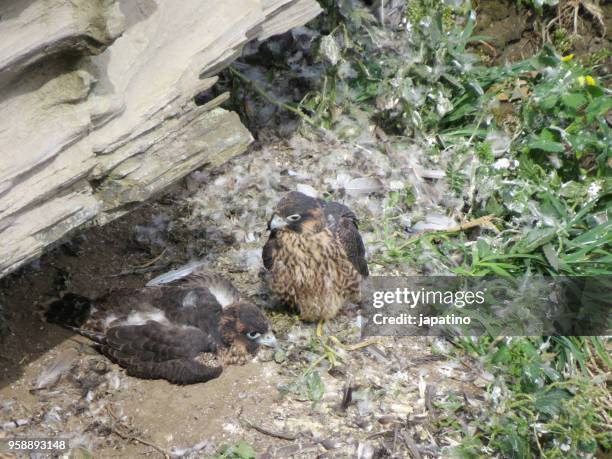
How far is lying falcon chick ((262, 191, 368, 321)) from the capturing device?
3895mm

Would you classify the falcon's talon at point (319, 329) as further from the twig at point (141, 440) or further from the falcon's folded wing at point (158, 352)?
the twig at point (141, 440)

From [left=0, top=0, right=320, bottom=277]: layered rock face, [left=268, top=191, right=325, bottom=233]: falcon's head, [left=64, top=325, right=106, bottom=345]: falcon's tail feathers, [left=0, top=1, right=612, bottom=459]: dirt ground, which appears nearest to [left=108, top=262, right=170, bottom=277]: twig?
[left=0, top=1, right=612, bottom=459]: dirt ground

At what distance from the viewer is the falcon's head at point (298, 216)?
12.7ft

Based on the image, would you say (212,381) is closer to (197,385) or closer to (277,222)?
(197,385)

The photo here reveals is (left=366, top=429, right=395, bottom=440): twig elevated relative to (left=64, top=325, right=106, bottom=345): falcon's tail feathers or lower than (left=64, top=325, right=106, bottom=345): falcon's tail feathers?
lower

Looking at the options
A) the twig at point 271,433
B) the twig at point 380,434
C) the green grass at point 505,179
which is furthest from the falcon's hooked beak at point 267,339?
the green grass at point 505,179

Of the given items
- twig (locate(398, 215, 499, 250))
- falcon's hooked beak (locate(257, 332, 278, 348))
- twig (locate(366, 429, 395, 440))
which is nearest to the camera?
twig (locate(366, 429, 395, 440))

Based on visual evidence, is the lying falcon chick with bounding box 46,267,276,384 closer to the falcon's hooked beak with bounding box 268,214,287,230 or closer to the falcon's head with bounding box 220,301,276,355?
the falcon's head with bounding box 220,301,276,355

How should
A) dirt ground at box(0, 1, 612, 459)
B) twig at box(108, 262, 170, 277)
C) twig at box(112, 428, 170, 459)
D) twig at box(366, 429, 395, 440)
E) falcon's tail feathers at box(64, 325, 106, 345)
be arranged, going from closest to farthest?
twig at box(112, 428, 170, 459) < dirt ground at box(0, 1, 612, 459) < twig at box(366, 429, 395, 440) < falcon's tail feathers at box(64, 325, 106, 345) < twig at box(108, 262, 170, 277)

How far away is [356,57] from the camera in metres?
5.13

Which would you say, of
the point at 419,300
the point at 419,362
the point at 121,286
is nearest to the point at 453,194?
the point at 419,300

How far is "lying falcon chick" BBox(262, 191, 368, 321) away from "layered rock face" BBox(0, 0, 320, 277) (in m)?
0.58

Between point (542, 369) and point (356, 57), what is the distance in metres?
2.43

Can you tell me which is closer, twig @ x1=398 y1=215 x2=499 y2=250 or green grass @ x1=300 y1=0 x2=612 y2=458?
green grass @ x1=300 y1=0 x2=612 y2=458
